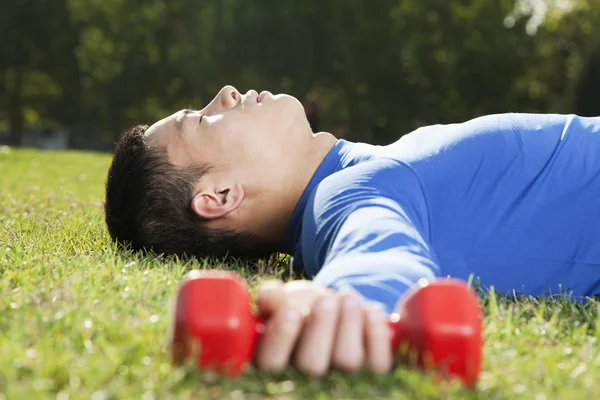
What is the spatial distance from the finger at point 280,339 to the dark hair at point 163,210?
1.65 meters

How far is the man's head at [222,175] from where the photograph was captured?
11.5 ft

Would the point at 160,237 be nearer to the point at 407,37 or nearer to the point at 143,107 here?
the point at 407,37

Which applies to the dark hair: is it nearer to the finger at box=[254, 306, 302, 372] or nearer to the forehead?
the forehead

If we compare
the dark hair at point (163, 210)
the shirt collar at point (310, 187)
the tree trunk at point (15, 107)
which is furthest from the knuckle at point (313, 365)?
the tree trunk at point (15, 107)

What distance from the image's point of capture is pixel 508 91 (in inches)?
1210

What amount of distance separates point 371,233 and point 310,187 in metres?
1.04

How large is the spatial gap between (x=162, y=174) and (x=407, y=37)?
30.5 metres

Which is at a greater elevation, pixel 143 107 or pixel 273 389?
pixel 273 389

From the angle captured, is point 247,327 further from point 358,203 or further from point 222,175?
point 222,175

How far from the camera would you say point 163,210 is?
Answer: 3.59 meters

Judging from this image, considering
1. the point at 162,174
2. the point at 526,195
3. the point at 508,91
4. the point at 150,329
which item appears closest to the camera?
the point at 150,329

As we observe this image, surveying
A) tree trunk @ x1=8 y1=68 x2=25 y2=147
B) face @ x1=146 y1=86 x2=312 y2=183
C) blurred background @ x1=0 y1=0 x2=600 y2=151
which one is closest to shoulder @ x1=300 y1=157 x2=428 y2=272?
face @ x1=146 y1=86 x2=312 y2=183

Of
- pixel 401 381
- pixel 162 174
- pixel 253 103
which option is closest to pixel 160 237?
pixel 162 174

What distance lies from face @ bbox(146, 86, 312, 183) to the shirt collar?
0.15 meters
